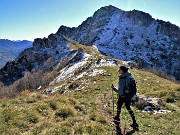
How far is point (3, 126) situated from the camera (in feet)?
37.6

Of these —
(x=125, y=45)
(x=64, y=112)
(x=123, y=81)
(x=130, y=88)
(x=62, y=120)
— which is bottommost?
(x=62, y=120)

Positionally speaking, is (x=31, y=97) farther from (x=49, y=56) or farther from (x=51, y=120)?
(x=49, y=56)

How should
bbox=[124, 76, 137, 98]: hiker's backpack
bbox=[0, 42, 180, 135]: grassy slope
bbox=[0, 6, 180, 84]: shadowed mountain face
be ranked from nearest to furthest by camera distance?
bbox=[0, 42, 180, 135]: grassy slope
bbox=[124, 76, 137, 98]: hiker's backpack
bbox=[0, 6, 180, 84]: shadowed mountain face

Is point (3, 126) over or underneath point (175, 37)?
underneath

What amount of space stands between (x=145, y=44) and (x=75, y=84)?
144282 mm

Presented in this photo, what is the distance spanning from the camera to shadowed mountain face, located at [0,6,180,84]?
462ft

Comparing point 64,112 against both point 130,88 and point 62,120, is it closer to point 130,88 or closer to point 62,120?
point 62,120

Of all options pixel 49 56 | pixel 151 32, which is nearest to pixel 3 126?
pixel 49 56

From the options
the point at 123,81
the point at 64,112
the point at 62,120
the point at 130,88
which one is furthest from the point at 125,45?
the point at 62,120

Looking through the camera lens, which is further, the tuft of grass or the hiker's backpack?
the tuft of grass

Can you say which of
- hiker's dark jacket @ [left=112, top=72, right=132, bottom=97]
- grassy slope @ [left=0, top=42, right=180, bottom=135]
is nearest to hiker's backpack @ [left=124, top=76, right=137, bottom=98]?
hiker's dark jacket @ [left=112, top=72, right=132, bottom=97]

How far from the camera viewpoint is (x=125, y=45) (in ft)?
553

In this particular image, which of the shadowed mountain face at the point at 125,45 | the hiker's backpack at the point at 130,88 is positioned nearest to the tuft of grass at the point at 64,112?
the hiker's backpack at the point at 130,88

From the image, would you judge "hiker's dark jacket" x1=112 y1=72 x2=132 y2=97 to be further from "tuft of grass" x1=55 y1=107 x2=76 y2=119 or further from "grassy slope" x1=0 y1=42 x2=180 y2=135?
"tuft of grass" x1=55 y1=107 x2=76 y2=119
